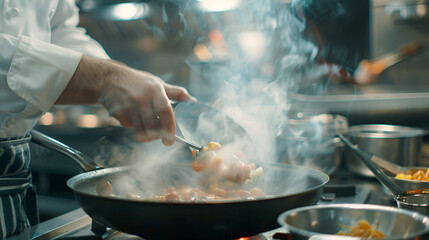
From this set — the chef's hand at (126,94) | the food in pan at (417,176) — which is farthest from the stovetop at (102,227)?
the chef's hand at (126,94)

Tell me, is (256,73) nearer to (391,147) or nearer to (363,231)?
(391,147)

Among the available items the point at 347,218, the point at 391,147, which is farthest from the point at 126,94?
the point at 391,147

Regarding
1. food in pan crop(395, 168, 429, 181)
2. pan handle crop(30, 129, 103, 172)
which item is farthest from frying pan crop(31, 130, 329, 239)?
food in pan crop(395, 168, 429, 181)

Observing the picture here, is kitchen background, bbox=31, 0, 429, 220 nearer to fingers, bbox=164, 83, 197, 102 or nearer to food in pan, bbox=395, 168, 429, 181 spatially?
food in pan, bbox=395, 168, 429, 181

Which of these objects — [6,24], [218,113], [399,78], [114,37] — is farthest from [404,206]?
[114,37]

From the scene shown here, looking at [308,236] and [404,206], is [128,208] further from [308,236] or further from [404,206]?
[404,206]

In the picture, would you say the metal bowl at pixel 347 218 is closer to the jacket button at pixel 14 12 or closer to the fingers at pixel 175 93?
the fingers at pixel 175 93
